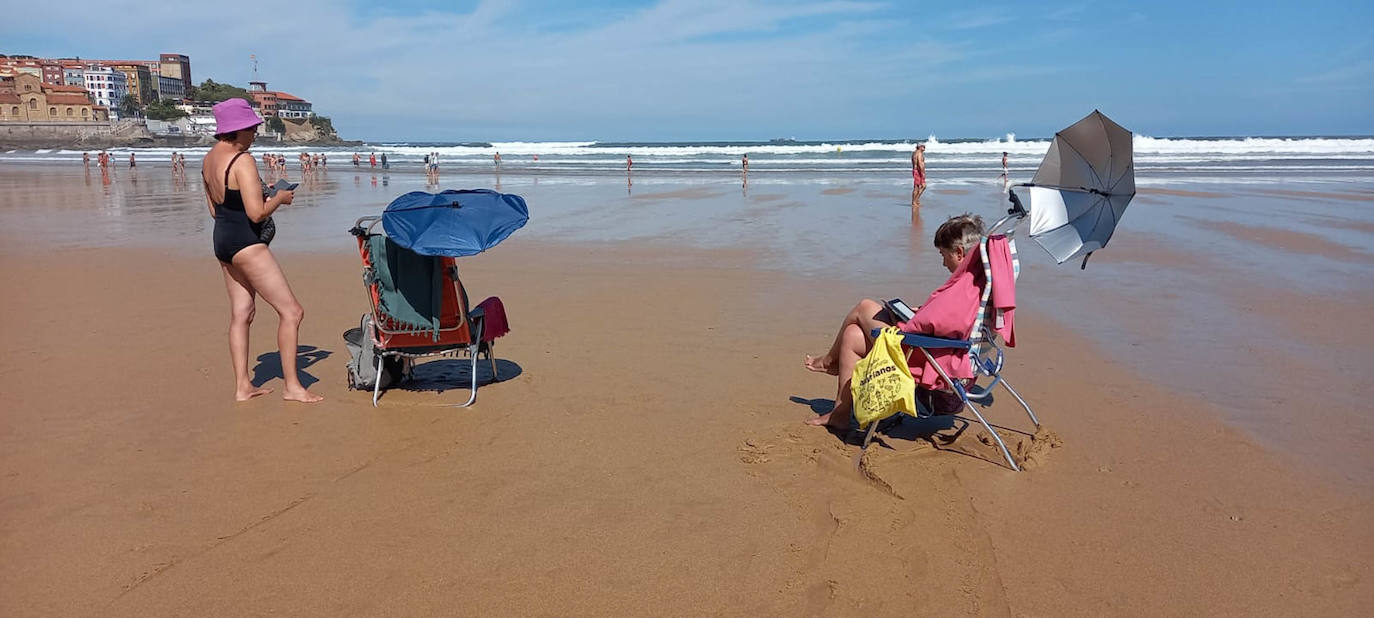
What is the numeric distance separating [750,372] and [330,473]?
2.67 metres

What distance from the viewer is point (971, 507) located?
11.7 ft

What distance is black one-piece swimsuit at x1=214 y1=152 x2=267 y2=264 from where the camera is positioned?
4.66 meters

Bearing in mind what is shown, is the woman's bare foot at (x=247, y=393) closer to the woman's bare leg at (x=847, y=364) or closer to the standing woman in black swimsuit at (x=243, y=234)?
A: the standing woman in black swimsuit at (x=243, y=234)

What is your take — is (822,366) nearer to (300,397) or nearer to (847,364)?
(847,364)

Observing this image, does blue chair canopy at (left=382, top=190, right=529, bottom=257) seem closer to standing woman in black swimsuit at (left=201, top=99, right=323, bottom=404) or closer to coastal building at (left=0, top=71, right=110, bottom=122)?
standing woman in black swimsuit at (left=201, top=99, right=323, bottom=404)

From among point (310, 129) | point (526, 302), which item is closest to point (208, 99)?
point (310, 129)

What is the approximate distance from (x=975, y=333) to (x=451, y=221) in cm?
279

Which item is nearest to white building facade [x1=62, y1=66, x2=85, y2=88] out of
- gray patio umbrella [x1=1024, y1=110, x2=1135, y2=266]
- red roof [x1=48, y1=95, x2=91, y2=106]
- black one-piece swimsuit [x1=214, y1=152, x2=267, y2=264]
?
red roof [x1=48, y1=95, x2=91, y2=106]

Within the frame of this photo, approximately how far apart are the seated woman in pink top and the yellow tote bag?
0.92 ft

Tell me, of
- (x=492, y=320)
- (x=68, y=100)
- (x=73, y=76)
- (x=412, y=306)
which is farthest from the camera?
(x=73, y=76)

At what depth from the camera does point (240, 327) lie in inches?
195

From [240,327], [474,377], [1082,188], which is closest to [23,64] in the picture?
[240,327]

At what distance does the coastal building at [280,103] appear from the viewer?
135 meters

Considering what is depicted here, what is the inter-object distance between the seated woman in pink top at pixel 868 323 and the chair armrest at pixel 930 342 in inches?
10.4
